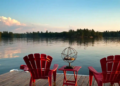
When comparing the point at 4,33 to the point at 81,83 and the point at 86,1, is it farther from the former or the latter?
the point at 81,83

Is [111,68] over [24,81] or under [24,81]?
over

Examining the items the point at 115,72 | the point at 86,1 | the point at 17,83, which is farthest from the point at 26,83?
the point at 86,1

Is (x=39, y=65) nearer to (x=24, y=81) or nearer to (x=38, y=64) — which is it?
(x=38, y=64)

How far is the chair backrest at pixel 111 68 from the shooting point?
2.89m

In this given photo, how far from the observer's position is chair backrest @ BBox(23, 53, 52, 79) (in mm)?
A: 3252

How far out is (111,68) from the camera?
9.70 ft

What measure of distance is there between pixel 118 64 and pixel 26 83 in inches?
98.9

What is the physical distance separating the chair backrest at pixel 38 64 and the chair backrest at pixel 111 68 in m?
1.24

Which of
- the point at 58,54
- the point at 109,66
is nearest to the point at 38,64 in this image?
the point at 109,66

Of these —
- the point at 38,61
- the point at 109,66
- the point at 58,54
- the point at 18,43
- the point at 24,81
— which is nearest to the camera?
the point at 109,66

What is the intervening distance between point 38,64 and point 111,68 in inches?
64.1

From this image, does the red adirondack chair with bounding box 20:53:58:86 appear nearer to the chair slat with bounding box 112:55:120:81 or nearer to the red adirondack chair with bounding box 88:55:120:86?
the red adirondack chair with bounding box 88:55:120:86

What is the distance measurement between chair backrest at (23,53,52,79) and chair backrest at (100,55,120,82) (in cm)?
124

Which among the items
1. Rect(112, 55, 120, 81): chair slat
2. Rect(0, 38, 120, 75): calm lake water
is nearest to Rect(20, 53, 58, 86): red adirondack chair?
Rect(112, 55, 120, 81): chair slat
